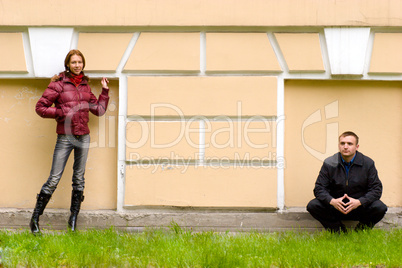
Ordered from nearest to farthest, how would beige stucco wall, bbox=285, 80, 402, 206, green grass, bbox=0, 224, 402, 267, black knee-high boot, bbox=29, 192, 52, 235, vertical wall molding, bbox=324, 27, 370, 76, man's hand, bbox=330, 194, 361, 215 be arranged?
green grass, bbox=0, 224, 402, 267 → man's hand, bbox=330, 194, 361, 215 → black knee-high boot, bbox=29, 192, 52, 235 → vertical wall molding, bbox=324, 27, 370, 76 → beige stucco wall, bbox=285, 80, 402, 206

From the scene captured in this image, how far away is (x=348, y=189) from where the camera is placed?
5168 mm

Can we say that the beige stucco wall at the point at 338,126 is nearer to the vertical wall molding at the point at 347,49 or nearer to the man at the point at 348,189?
the vertical wall molding at the point at 347,49

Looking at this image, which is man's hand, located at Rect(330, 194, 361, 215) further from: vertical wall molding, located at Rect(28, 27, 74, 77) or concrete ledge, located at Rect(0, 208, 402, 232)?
vertical wall molding, located at Rect(28, 27, 74, 77)

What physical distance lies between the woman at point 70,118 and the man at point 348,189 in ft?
8.38

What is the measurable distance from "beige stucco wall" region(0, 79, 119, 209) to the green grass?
2.54 feet

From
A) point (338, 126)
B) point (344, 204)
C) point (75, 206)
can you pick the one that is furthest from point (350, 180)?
point (75, 206)

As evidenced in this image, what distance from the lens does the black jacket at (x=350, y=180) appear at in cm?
511

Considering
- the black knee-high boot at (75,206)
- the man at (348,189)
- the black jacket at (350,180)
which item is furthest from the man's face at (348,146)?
the black knee-high boot at (75,206)

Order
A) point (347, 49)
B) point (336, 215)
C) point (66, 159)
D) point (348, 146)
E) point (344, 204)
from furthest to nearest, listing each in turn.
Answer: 1. point (347, 49)
2. point (66, 159)
3. point (336, 215)
4. point (348, 146)
5. point (344, 204)

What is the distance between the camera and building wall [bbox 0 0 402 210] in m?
5.60

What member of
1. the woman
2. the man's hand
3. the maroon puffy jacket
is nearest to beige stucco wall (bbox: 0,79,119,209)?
the woman

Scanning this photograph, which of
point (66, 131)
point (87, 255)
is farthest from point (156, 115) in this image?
point (87, 255)

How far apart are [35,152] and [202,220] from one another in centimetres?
218

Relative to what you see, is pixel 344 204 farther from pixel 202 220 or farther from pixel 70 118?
pixel 70 118
